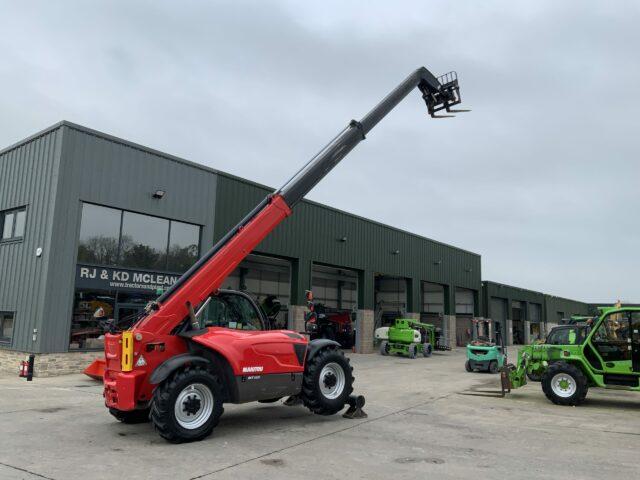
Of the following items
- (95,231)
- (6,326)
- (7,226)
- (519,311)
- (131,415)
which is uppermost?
(7,226)

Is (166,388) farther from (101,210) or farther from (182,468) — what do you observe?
(101,210)

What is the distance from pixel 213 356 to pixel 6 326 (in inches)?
480

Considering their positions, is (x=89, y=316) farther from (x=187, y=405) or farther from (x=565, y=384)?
(x=565, y=384)

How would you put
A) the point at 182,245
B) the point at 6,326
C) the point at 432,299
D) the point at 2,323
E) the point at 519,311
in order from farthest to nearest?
the point at 519,311 → the point at 432,299 → the point at 182,245 → the point at 2,323 → the point at 6,326

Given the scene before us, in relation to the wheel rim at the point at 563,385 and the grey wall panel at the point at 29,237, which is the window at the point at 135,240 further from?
the wheel rim at the point at 563,385

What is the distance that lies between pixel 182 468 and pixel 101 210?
12574 millimetres

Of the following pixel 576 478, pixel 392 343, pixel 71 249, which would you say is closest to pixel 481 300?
pixel 392 343

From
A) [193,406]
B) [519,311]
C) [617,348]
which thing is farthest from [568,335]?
[519,311]

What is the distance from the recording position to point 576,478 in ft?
19.5

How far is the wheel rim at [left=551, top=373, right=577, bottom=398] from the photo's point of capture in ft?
37.6

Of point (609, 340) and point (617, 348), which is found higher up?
point (609, 340)

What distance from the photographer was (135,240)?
17.6 metres

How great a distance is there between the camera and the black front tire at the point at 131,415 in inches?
326

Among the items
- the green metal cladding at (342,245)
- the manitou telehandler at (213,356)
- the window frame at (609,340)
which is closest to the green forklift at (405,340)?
the green metal cladding at (342,245)
